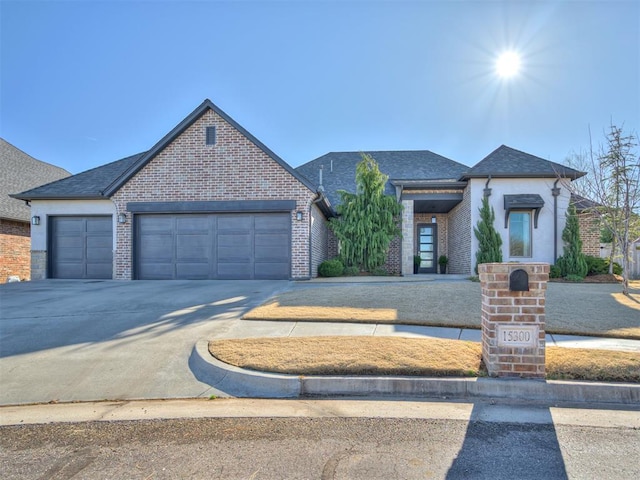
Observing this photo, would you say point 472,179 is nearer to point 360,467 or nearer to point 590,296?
point 590,296

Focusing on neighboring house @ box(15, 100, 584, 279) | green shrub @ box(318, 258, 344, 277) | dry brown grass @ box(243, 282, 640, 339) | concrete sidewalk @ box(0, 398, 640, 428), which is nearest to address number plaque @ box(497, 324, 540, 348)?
concrete sidewalk @ box(0, 398, 640, 428)

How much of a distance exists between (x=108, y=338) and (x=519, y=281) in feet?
19.2

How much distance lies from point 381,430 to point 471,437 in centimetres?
71

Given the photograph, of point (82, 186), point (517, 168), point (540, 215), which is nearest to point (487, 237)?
point (540, 215)

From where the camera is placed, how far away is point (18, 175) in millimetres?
18500

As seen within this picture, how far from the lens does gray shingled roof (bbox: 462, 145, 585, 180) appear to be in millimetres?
13234

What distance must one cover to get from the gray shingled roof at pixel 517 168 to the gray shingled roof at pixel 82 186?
41.0ft

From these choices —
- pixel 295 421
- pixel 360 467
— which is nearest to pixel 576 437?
pixel 360 467

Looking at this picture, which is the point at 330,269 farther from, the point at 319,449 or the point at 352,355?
the point at 319,449

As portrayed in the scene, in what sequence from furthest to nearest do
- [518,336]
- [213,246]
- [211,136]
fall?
[211,136] < [213,246] < [518,336]

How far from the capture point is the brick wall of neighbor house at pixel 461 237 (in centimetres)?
1405

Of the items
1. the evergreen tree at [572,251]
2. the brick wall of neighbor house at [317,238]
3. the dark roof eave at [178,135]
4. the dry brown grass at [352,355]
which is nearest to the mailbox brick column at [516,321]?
the dry brown grass at [352,355]

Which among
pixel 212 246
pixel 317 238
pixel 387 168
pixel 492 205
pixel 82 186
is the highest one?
pixel 387 168

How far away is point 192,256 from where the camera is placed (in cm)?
1284
